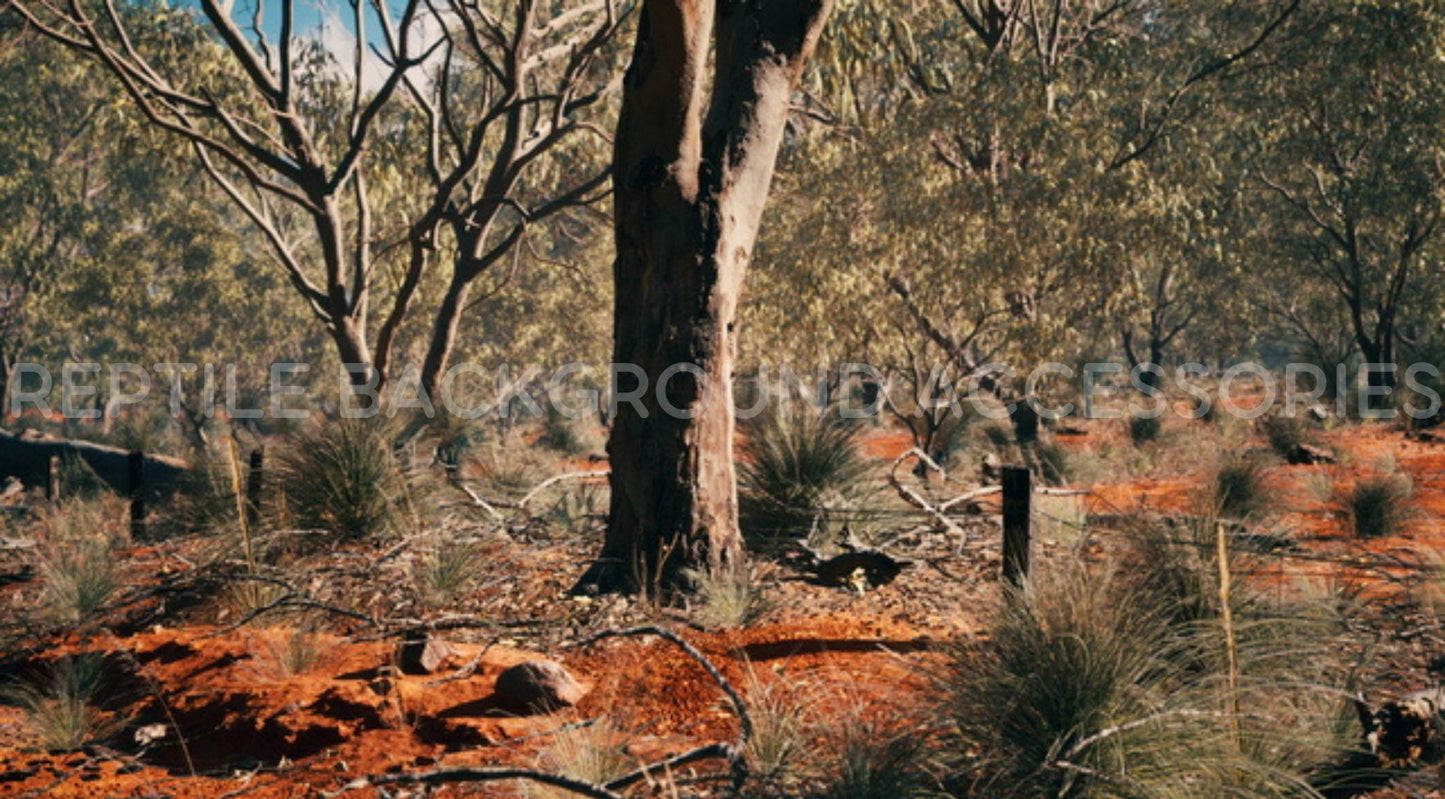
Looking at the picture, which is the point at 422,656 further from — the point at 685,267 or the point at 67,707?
the point at 685,267

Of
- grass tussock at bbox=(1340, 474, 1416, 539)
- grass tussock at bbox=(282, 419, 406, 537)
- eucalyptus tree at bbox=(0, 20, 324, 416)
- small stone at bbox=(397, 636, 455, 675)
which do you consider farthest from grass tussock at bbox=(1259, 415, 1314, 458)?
eucalyptus tree at bbox=(0, 20, 324, 416)

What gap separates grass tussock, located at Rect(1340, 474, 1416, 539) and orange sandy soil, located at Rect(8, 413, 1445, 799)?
3.37 metres

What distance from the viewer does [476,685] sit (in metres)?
5.38

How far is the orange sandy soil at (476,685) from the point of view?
178 inches

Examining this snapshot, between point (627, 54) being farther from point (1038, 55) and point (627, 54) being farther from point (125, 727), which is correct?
point (125, 727)

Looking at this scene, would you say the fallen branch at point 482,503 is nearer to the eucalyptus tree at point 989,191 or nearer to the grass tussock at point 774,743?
the grass tussock at point 774,743

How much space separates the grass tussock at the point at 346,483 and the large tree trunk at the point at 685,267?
97.0 inches

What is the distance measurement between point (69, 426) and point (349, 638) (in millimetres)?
31978

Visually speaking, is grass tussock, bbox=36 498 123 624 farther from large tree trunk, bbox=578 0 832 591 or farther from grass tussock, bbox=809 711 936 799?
grass tussock, bbox=809 711 936 799

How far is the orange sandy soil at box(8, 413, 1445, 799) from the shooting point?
14.8 feet

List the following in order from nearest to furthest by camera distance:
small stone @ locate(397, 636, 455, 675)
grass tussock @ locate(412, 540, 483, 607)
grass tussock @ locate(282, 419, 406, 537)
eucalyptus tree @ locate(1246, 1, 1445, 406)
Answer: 1. small stone @ locate(397, 636, 455, 675)
2. grass tussock @ locate(412, 540, 483, 607)
3. grass tussock @ locate(282, 419, 406, 537)
4. eucalyptus tree @ locate(1246, 1, 1445, 406)

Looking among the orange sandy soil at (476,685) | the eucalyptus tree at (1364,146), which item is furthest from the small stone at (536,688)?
the eucalyptus tree at (1364,146)

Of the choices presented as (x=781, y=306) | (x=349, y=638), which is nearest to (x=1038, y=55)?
(x=781, y=306)

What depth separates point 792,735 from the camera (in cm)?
404
